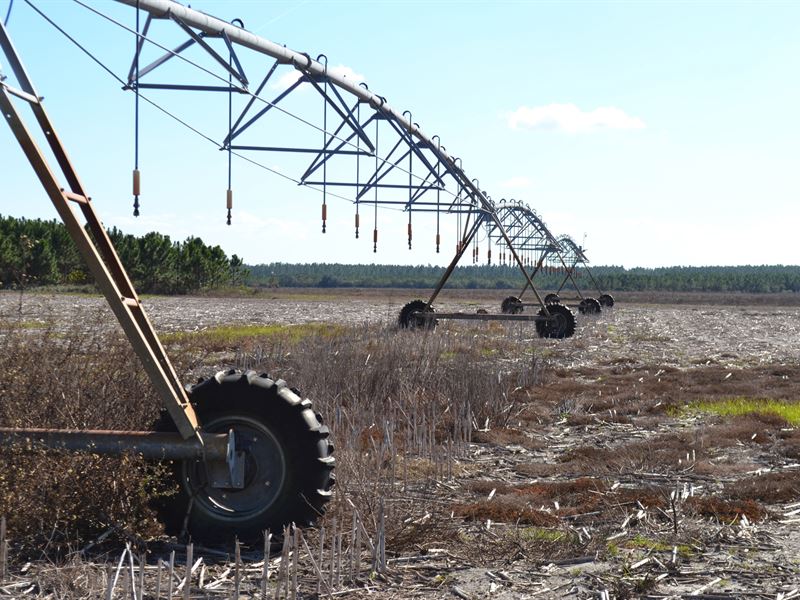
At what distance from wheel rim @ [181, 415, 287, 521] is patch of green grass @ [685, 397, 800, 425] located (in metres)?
7.84

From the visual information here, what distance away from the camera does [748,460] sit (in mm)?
9984

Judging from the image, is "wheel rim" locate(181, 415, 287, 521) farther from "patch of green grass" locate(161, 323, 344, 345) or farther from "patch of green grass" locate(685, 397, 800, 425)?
"patch of green grass" locate(161, 323, 344, 345)

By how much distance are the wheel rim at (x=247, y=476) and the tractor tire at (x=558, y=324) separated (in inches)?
883

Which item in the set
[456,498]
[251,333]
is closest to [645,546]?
[456,498]

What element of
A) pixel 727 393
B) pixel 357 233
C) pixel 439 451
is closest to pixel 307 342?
pixel 357 233

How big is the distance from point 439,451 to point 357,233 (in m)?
7.59

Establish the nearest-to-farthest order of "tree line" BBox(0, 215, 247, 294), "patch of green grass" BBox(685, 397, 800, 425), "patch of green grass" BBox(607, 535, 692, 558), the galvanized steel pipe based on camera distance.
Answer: the galvanized steel pipe, "patch of green grass" BBox(607, 535, 692, 558), "patch of green grass" BBox(685, 397, 800, 425), "tree line" BBox(0, 215, 247, 294)

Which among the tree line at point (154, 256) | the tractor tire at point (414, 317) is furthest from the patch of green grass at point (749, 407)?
the tree line at point (154, 256)

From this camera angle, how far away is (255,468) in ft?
21.0

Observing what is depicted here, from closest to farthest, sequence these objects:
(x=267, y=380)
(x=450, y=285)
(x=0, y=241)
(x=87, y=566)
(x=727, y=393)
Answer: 1. (x=87, y=566)
2. (x=267, y=380)
3. (x=727, y=393)
4. (x=0, y=241)
5. (x=450, y=285)

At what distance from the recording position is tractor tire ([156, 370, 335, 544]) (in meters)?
6.30

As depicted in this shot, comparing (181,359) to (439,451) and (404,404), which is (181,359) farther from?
(404,404)

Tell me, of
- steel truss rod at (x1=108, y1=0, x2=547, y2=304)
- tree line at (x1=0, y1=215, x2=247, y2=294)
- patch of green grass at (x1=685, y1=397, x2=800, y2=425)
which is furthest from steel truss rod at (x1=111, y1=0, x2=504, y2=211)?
tree line at (x1=0, y1=215, x2=247, y2=294)

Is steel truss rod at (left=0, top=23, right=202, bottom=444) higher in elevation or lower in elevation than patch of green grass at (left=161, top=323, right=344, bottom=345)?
higher
